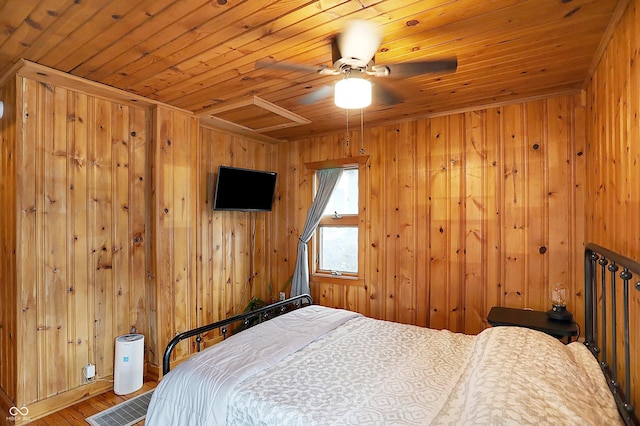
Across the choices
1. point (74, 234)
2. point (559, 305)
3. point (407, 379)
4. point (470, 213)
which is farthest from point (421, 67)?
point (74, 234)

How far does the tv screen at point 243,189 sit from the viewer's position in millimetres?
3672

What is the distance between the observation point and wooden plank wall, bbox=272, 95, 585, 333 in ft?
9.34

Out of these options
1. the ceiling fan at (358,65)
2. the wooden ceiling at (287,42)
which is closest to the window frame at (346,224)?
the wooden ceiling at (287,42)

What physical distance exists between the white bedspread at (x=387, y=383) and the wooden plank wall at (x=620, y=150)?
0.48 m

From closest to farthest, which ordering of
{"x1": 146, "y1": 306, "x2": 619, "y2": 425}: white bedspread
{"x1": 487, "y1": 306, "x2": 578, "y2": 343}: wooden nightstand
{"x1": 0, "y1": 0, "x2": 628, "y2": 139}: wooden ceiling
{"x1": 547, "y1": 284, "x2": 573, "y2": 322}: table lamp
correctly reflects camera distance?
{"x1": 146, "y1": 306, "x2": 619, "y2": 425}: white bedspread
{"x1": 0, "y1": 0, "x2": 628, "y2": 139}: wooden ceiling
{"x1": 487, "y1": 306, "x2": 578, "y2": 343}: wooden nightstand
{"x1": 547, "y1": 284, "x2": 573, "y2": 322}: table lamp

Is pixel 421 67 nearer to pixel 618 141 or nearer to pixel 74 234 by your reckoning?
pixel 618 141

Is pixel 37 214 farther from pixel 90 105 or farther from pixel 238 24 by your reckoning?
pixel 238 24

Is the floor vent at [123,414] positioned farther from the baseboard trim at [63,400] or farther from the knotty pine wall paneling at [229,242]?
the knotty pine wall paneling at [229,242]

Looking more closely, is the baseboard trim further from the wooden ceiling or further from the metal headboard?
the metal headboard

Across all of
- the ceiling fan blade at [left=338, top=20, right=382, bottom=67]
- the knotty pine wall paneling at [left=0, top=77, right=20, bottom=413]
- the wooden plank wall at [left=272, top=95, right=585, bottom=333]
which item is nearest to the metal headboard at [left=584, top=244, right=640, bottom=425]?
the wooden plank wall at [left=272, top=95, right=585, bottom=333]

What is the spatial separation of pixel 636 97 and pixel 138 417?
137 inches

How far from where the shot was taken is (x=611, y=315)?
1844 mm

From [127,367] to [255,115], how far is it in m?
2.49

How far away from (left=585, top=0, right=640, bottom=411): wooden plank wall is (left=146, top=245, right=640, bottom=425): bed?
98 millimetres
